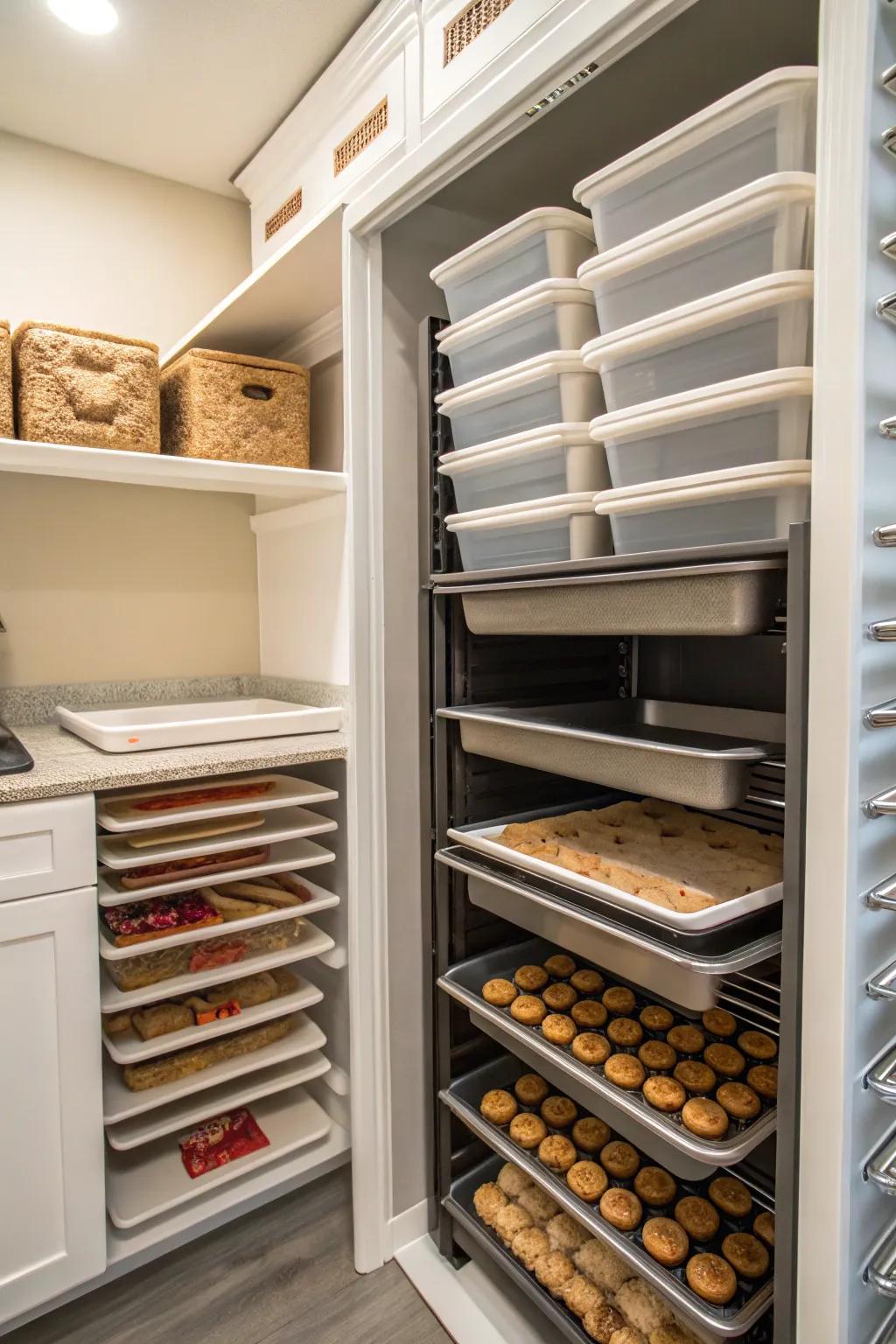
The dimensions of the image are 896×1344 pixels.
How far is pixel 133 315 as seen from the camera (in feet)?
6.70

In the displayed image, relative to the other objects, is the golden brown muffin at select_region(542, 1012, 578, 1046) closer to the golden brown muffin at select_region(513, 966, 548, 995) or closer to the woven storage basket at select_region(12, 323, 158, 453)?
the golden brown muffin at select_region(513, 966, 548, 995)

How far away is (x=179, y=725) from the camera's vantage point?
1.49 m

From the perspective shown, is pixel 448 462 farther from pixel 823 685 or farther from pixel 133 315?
pixel 133 315

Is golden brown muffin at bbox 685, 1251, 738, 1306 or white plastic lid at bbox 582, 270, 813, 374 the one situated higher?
white plastic lid at bbox 582, 270, 813, 374

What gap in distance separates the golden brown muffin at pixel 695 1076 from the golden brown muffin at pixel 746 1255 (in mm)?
206

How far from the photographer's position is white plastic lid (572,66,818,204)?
31.4 inches

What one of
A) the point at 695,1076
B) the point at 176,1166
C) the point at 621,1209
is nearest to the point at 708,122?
the point at 695,1076

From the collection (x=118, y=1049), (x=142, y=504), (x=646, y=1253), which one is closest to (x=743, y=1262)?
(x=646, y=1253)

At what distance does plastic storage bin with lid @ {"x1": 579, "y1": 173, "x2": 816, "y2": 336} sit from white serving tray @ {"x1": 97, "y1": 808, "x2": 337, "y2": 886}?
1.10 metres

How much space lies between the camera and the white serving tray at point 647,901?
2.95 ft

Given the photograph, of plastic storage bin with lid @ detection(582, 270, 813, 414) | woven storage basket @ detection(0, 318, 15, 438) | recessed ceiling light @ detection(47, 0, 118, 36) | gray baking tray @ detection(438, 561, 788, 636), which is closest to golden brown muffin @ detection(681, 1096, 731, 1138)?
gray baking tray @ detection(438, 561, 788, 636)

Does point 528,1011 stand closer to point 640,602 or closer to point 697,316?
point 640,602

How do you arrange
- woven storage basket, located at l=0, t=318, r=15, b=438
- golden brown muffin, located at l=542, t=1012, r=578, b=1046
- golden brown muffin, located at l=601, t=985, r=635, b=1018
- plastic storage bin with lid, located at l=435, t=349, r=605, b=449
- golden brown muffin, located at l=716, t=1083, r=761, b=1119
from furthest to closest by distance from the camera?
woven storage basket, located at l=0, t=318, r=15, b=438 → golden brown muffin, located at l=601, t=985, r=635, b=1018 → golden brown muffin, located at l=542, t=1012, r=578, b=1046 → plastic storage bin with lid, located at l=435, t=349, r=605, b=449 → golden brown muffin, located at l=716, t=1083, r=761, b=1119

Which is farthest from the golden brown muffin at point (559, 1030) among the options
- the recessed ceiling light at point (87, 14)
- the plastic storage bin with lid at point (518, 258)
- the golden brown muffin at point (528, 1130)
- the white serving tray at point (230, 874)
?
the recessed ceiling light at point (87, 14)
